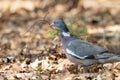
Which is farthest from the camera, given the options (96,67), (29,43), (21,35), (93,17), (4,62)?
(93,17)

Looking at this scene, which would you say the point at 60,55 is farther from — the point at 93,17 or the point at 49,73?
the point at 93,17

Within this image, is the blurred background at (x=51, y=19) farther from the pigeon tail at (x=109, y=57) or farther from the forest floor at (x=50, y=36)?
the pigeon tail at (x=109, y=57)

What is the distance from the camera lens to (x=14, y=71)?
8.33 meters

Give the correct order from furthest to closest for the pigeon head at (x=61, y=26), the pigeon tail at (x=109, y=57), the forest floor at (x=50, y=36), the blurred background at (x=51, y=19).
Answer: the blurred background at (x=51, y=19)
the forest floor at (x=50, y=36)
the pigeon head at (x=61, y=26)
the pigeon tail at (x=109, y=57)

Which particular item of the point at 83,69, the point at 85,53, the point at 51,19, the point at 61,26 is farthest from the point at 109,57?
the point at 51,19

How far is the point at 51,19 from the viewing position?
15.3 m

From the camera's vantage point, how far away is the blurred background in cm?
1262

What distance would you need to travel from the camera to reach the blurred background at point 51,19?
12625mm

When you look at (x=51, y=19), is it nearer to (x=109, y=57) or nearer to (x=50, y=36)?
(x=50, y=36)

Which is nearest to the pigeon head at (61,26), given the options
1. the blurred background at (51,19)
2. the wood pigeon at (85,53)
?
the wood pigeon at (85,53)

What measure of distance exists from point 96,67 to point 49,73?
25.3 inches

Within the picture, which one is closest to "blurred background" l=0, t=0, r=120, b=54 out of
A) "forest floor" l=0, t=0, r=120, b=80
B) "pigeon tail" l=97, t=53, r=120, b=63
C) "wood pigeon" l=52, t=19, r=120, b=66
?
"forest floor" l=0, t=0, r=120, b=80

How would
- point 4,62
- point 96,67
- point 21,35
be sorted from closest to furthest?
1. point 96,67
2. point 4,62
3. point 21,35

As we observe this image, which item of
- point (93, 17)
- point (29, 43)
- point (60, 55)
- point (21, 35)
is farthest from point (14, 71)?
point (93, 17)
